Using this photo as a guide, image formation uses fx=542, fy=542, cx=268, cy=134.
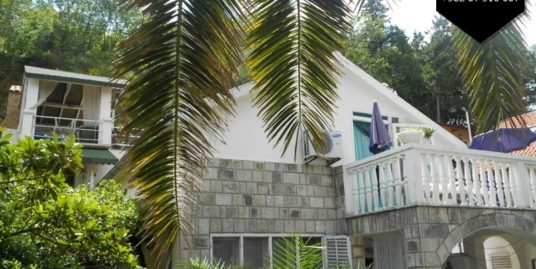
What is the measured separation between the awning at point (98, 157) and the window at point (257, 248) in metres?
8.44

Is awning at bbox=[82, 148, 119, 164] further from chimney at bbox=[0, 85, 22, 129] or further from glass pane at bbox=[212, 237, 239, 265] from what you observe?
glass pane at bbox=[212, 237, 239, 265]

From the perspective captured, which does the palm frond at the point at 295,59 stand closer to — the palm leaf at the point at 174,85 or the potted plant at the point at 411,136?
the palm leaf at the point at 174,85

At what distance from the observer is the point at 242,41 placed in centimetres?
401

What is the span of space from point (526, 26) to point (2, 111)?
28.8 meters

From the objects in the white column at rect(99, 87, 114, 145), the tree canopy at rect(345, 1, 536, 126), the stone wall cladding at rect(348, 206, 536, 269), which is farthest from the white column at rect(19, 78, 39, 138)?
the tree canopy at rect(345, 1, 536, 126)

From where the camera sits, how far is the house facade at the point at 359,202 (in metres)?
8.90

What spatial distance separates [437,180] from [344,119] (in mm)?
4291

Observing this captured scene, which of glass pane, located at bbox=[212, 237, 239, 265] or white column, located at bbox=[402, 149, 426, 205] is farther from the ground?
white column, located at bbox=[402, 149, 426, 205]

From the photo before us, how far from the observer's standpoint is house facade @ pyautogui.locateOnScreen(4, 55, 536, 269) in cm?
890

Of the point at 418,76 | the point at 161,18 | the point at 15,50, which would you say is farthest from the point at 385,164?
the point at 15,50

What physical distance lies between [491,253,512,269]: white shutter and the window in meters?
5.46

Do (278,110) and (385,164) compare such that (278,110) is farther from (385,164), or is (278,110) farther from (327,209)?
(327,209)

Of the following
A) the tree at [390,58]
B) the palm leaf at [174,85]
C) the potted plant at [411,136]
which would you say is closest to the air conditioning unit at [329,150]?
the potted plant at [411,136]

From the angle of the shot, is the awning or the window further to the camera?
the awning
